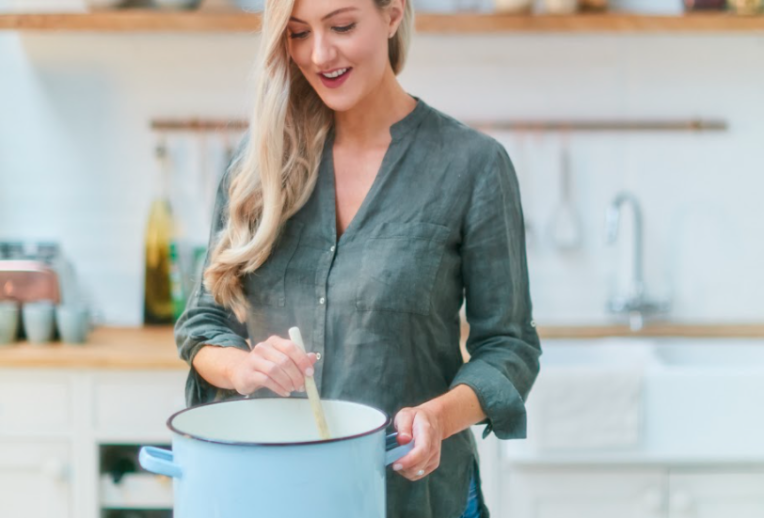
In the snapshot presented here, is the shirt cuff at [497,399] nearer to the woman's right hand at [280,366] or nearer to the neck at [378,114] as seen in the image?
the woman's right hand at [280,366]

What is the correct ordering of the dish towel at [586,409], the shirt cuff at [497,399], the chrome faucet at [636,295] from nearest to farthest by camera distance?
the shirt cuff at [497,399], the dish towel at [586,409], the chrome faucet at [636,295]

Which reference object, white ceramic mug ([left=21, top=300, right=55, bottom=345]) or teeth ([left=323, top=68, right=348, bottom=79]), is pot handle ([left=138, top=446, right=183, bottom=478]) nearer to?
teeth ([left=323, top=68, right=348, bottom=79])

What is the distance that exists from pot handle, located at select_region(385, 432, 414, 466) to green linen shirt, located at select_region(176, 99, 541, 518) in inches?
8.1

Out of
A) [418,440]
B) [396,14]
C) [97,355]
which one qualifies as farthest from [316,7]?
[97,355]

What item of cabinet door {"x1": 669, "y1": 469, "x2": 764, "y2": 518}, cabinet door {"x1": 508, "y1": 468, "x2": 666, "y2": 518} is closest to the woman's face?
cabinet door {"x1": 508, "y1": 468, "x2": 666, "y2": 518}

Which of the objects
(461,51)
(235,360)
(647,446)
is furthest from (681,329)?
(235,360)

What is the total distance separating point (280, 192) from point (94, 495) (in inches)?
52.2

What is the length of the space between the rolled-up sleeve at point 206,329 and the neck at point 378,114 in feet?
0.61

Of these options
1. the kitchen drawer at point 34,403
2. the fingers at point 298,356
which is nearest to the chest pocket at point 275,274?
the fingers at point 298,356

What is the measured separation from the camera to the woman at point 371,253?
3.93 feet

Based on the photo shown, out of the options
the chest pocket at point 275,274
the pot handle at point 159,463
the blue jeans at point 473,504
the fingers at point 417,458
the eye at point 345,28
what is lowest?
the blue jeans at point 473,504

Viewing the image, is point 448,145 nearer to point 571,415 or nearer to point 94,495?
point 571,415

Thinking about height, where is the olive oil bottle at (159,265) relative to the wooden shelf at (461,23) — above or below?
below

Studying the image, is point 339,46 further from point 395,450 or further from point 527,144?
point 527,144
